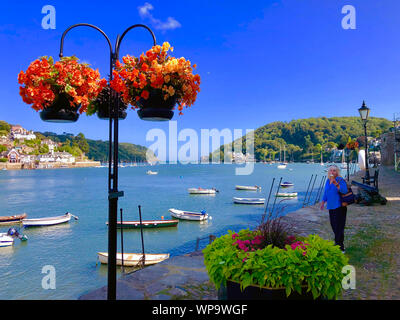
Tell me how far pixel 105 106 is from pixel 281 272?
263 cm

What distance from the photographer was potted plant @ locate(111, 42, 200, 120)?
3021 mm

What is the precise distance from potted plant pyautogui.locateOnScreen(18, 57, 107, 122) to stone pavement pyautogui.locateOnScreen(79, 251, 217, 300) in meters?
2.56

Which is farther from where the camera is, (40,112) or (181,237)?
(181,237)

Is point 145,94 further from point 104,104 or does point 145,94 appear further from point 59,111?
point 59,111

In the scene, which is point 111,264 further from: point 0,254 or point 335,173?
point 0,254

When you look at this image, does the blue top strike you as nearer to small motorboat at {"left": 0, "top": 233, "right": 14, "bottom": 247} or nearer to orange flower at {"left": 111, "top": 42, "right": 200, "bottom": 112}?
orange flower at {"left": 111, "top": 42, "right": 200, "bottom": 112}

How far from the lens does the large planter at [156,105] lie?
123 inches

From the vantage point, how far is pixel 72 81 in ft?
10.3

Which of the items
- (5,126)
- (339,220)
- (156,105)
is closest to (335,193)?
(339,220)

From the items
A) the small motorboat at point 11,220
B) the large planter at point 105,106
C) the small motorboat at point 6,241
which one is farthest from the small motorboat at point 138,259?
the small motorboat at point 11,220

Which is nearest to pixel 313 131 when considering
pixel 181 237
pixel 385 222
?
pixel 181 237

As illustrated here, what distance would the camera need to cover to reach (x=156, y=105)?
3.16m

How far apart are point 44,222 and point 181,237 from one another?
17.6 m
